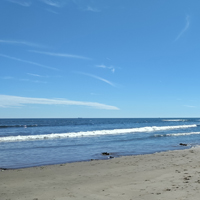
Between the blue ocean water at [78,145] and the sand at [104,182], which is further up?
the sand at [104,182]

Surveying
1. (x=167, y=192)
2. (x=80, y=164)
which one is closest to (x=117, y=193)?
(x=167, y=192)

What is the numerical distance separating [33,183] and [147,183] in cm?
415

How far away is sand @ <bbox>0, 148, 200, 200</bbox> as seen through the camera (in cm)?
650

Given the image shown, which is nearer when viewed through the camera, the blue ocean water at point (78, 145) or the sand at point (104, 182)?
the sand at point (104, 182)

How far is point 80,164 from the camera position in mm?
11875

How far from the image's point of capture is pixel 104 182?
8133mm

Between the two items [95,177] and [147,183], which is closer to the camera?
[147,183]

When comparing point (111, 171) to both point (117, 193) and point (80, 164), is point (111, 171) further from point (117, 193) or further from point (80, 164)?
point (117, 193)

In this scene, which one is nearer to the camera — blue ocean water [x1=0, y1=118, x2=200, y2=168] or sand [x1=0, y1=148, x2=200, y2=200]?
sand [x1=0, y1=148, x2=200, y2=200]

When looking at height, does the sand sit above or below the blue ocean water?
above

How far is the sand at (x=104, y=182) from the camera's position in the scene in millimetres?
6500

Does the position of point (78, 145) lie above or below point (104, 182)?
below

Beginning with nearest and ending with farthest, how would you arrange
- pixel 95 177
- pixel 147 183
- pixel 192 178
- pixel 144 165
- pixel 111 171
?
1. pixel 147 183
2. pixel 192 178
3. pixel 95 177
4. pixel 111 171
5. pixel 144 165

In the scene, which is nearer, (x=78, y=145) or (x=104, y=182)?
(x=104, y=182)
